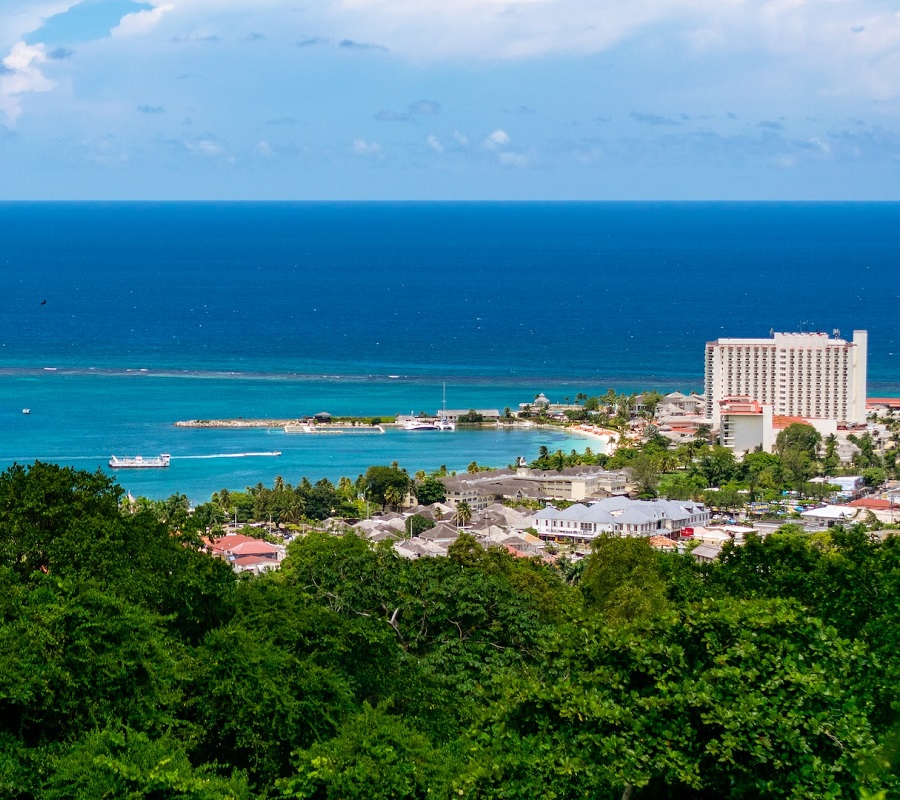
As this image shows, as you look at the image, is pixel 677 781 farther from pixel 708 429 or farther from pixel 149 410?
pixel 149 410

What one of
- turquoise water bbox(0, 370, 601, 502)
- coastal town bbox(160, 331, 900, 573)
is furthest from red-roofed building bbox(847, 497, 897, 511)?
turquoise water bbox(0, 370, 601, 502)

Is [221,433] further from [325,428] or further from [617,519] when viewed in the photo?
[617,519]

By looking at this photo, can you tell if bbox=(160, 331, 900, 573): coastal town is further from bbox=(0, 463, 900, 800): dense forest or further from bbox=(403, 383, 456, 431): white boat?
bbox=(0, 463, 900, 800): dense forest

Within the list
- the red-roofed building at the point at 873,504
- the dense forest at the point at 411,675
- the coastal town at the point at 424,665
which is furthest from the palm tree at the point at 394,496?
the dense forest at the point at 411,675

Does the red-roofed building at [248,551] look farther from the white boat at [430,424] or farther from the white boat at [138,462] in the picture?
the white boat at [430,424]

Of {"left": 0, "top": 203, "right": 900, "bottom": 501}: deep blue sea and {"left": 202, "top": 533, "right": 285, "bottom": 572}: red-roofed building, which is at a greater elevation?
{"left": 0, "top": 203, "right": 900, "bottom": 501}: deep blue sea

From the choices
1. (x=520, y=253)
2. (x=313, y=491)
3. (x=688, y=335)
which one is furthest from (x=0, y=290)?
(x=313, y=491)
